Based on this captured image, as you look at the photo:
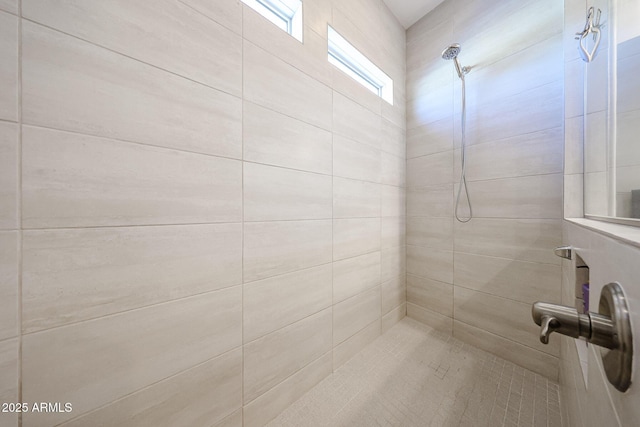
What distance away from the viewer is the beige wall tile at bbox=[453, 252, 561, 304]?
1.29 metres

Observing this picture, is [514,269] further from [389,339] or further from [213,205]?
[213,205]

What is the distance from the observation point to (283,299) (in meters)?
1.12

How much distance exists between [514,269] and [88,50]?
2260mm

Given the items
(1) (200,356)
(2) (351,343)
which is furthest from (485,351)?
(1) (200,356)

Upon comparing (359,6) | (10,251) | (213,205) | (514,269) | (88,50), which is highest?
(359,6)

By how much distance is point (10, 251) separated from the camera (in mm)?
563

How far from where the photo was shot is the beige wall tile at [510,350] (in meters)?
1.30

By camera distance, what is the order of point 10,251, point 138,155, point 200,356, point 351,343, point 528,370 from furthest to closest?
point 351,343
point 528,370
point 200,356
point 138,155
point 10,251

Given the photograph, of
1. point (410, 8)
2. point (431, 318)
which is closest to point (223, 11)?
point (410, 8)

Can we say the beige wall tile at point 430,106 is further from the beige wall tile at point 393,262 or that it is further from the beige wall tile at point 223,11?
the beige wall tile at point 223,11

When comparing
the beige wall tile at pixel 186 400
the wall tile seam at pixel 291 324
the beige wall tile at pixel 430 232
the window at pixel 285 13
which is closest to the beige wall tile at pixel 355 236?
the wall tile seam at pixel 291 324

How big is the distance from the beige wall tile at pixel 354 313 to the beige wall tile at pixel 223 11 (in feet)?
5.04

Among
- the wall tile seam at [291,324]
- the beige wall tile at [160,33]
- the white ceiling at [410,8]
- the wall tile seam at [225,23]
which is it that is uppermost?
the white ceiling at [410,8]

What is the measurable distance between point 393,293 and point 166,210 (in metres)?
1.74
